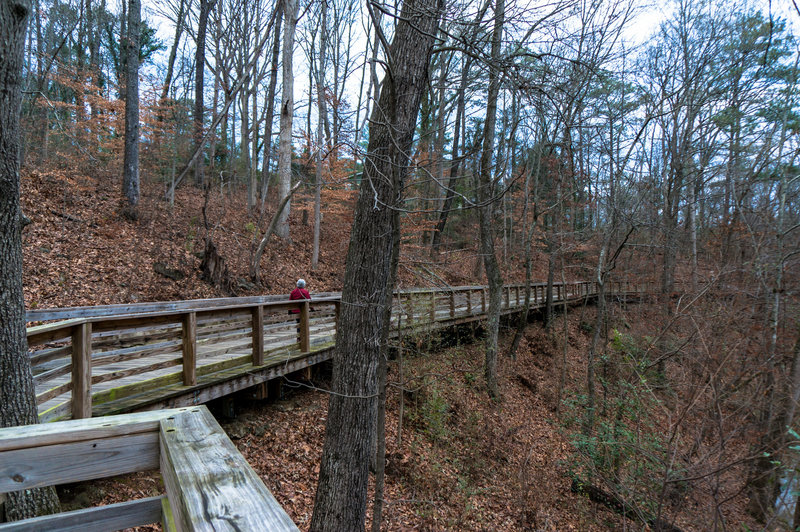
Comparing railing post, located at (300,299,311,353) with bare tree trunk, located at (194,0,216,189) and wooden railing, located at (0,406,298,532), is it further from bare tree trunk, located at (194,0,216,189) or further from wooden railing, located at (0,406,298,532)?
bare tree trunk, located at (194,0,216,189)

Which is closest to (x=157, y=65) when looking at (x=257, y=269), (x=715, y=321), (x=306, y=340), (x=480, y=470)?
(x=257, y=269)

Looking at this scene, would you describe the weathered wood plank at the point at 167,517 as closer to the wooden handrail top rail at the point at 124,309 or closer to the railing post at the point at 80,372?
the railing post at the point at 80,372

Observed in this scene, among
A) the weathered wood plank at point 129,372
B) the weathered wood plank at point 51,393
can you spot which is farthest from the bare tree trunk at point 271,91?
the weathered wood plank at point 51,393

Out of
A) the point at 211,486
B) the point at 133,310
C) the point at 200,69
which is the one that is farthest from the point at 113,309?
the point at 200,69

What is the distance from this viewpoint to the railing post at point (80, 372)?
413cm

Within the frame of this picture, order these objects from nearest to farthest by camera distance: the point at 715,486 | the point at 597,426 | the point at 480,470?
the point at 715,486
the point at 480,470
the point at 597,426

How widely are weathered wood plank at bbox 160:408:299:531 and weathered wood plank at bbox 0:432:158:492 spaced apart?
10 cm

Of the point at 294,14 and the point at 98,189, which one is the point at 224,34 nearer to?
the point at 294,14

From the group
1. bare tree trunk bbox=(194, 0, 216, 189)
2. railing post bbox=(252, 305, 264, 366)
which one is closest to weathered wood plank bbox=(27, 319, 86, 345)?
railing post bbox=(252, 305, 264, 366)

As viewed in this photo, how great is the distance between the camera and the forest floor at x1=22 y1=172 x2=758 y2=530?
645cm

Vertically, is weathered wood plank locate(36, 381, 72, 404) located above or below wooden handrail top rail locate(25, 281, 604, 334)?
below

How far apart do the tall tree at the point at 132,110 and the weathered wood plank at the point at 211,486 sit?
1334 cm

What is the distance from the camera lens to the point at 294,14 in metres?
13.6

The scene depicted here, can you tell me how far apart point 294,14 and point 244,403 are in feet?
42.3
